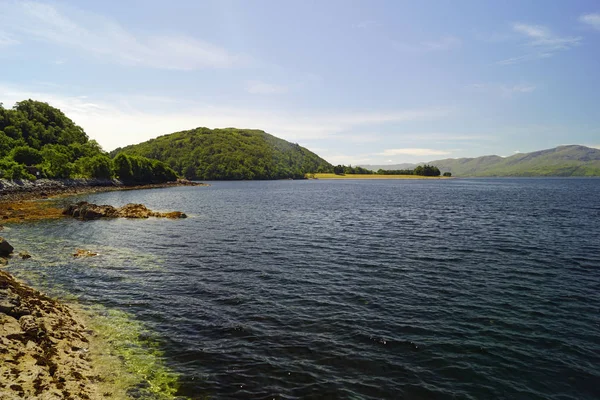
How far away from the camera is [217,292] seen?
82.4 feet

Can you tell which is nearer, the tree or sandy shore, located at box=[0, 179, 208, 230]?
sandy shore, located at box=[0, 179, 208, 230]

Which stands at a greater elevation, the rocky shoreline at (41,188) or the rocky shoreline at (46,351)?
the rocky shoreline at (41,188)

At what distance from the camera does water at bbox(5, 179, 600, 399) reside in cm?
1478

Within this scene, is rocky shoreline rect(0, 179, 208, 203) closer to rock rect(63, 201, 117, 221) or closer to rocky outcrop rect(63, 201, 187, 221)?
rock rect(63, 201, 117, 221)

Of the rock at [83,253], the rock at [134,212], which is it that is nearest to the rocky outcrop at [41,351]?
the rock at [83,253]

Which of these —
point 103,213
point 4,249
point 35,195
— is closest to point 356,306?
point 4,249

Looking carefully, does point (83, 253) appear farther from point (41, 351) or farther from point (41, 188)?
point (41, 188)

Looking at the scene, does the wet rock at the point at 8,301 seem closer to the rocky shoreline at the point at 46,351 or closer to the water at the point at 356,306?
the rocky shoreline at the point at 46,351

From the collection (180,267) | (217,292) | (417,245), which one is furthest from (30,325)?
(417,245)

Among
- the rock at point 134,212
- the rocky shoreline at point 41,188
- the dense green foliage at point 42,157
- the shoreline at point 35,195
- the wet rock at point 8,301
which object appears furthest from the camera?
the dense green foliage at point 42,157

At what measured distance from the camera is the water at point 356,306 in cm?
1478

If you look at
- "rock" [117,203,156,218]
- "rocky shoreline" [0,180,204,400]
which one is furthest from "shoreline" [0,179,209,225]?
A: "rocky shoreline" [0,180,204,400]

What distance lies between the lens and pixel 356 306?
73.4ft

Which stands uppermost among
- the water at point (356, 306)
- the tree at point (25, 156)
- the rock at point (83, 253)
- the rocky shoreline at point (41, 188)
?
the tree at point (25, 156)
